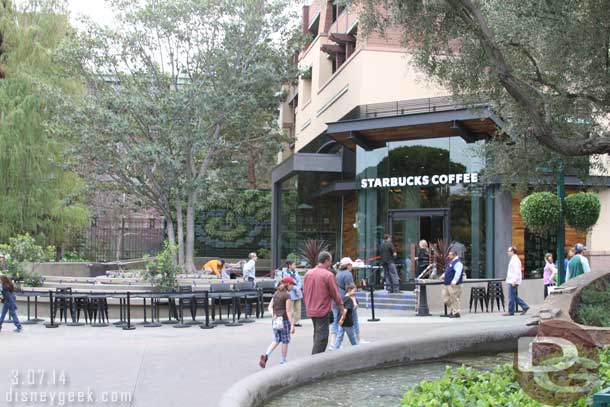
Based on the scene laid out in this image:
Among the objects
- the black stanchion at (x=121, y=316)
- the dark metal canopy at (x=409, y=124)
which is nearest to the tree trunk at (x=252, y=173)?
the dark metal canopy at (x=409, y=124)

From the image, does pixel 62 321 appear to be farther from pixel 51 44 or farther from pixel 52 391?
pixel 51 44

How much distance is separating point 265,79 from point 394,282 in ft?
36.9

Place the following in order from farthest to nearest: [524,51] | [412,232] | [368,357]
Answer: [412,232], [524,51], [368,357]

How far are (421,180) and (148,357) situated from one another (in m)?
15.3

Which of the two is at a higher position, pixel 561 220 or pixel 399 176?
pixel 399 176

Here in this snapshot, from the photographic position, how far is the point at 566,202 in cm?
1661

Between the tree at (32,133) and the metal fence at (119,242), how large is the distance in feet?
20.5

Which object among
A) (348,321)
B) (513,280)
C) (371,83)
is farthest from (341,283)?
(371,83)

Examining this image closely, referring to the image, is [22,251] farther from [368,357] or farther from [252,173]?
[252,173]

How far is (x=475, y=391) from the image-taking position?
6.61 meters

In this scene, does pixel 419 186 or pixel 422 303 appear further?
pixel 419 186

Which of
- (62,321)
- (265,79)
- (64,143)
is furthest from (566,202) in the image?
(64,143)

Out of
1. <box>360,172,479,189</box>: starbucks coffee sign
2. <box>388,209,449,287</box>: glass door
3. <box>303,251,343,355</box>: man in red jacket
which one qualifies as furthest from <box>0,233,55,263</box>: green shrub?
<box>303,251,343,355</box>: man in red jacket

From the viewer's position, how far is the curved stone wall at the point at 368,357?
7.23 metres
